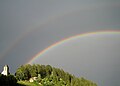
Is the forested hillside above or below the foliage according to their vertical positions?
above

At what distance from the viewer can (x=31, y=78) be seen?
224 ft

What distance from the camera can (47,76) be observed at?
→ 70.4 metres

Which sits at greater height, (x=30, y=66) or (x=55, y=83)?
(x=30, y=66)

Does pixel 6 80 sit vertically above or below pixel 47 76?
below

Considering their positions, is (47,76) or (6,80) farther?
(47,76)

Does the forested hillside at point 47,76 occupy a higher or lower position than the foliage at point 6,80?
higher

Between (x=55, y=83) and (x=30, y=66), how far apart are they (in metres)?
11.8

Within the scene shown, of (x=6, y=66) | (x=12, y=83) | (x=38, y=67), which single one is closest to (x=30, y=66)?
(x=38, y=67)

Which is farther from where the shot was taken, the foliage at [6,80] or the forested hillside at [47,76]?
the forested hillside at [47,76]

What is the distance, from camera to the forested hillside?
65400 millimetres

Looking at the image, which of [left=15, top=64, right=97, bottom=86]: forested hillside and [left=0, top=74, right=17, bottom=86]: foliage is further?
[left=15, top=64, right=97, bottom=86]: forested hillside

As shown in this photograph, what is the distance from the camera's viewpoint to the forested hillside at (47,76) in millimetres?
65400

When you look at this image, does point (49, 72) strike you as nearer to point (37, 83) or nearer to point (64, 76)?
point (64, 76)

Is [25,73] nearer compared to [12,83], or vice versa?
[12,83]
